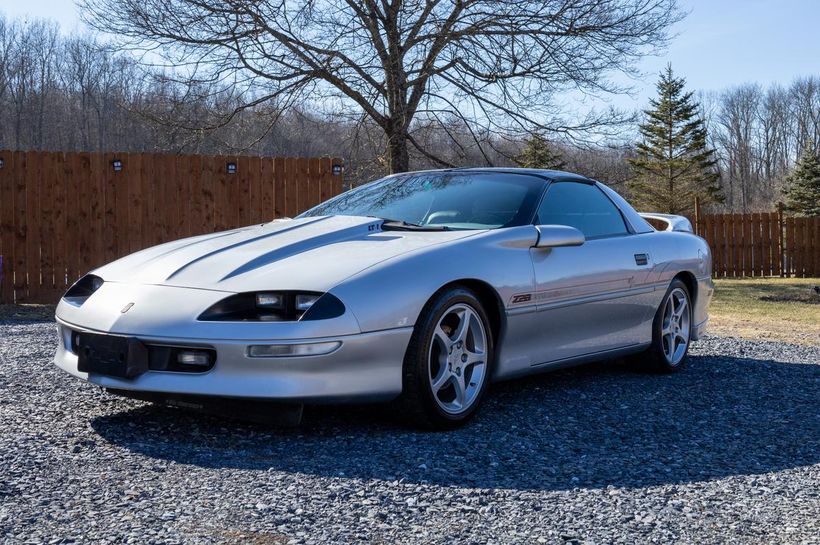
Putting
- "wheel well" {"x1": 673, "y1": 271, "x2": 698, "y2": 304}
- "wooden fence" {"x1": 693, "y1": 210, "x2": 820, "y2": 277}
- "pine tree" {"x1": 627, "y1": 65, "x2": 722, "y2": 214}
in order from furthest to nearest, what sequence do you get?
"pine tree" {"x1": 627, "y1": 65, "x2": 722, "y2": 214} → "wooden fence" {"x1": 693, "y1": 210, "x2": 820, "y2": 277} → "wheel well" {"x1": 673, "y1": 271, "x2": 698, "y2": 304}

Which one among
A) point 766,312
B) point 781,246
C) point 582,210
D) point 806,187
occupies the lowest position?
point 766,312

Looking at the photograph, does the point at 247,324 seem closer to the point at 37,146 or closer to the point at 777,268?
the point at 777,268

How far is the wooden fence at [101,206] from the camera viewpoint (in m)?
11.3

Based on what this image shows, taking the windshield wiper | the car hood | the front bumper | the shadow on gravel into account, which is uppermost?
the windshield wiper

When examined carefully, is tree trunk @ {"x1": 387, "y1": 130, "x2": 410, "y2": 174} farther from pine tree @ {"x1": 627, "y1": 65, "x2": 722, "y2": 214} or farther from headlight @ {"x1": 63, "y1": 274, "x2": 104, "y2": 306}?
pine tree @ {"x1": 627, "y1": 65, "x2": 722, "y2": 214}

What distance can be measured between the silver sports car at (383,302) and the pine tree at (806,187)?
44.4 meters

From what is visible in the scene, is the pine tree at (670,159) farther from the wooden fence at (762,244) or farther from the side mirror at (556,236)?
the side mirror at (556,236)

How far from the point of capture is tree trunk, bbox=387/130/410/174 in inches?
594

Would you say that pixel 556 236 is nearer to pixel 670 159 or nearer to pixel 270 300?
pixel 270 300

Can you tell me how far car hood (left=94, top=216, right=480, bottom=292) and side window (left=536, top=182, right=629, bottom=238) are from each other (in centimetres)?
86

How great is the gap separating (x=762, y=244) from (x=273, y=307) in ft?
78.7

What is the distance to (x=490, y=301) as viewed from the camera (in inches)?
171

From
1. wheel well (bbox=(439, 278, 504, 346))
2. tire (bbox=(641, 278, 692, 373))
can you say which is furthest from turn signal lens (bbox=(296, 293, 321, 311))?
tire (bbox=(641, 278, 692, 373))

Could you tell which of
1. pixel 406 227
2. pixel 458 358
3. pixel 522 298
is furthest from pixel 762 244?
pixel 458 358
